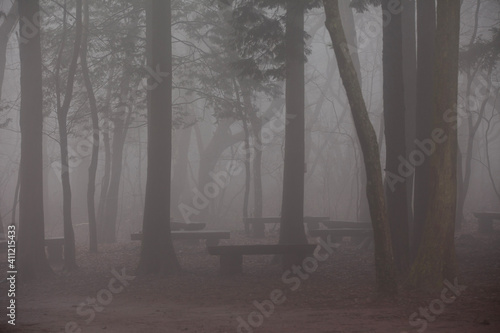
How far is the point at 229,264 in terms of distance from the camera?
12414 mm

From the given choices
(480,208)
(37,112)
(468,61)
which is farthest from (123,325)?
(480,208)

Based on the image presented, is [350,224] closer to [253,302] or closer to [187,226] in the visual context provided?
[187,226]

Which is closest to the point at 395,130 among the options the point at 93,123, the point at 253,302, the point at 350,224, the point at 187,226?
the point at 253,302

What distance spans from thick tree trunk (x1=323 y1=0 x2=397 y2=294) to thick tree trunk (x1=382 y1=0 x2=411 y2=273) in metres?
2.30

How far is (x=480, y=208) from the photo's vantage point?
114ft

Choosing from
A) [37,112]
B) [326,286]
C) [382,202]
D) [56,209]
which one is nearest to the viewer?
[382,202]

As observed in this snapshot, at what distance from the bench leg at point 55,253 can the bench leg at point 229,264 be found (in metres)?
6.58

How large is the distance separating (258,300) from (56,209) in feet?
103

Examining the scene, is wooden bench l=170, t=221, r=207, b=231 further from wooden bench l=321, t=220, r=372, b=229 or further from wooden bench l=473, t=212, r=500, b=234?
wooden bench l=473, t=212, r=500, b=234

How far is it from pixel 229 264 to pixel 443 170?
5413mm

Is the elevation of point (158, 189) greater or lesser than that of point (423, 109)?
lesser

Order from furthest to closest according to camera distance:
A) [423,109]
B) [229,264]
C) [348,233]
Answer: [348,233] → [229,264] → [423,109]

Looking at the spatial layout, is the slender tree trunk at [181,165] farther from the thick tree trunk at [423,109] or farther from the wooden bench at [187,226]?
the thick tree trunk at [423,109]

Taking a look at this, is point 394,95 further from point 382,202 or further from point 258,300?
point 258,300
